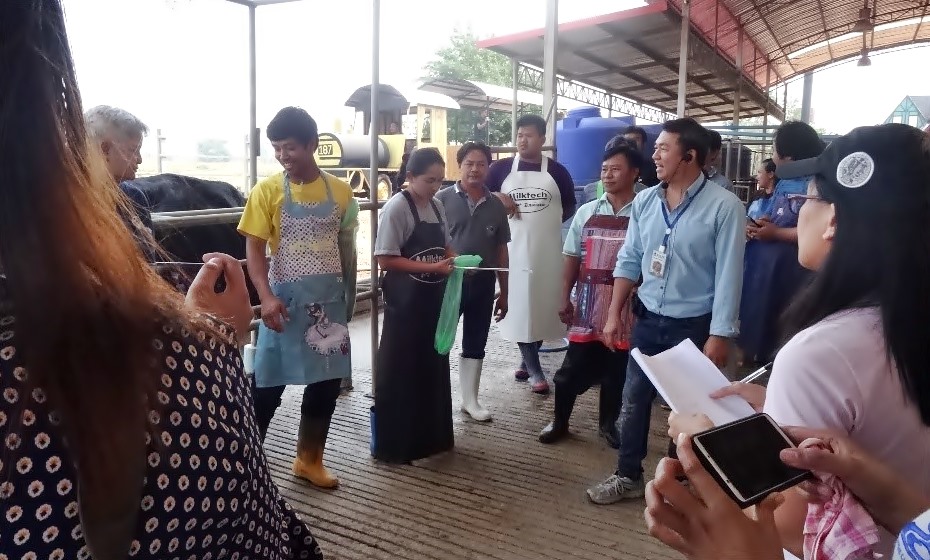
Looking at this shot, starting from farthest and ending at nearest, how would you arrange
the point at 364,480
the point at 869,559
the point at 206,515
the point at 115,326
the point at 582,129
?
the point at 582,129 < the point at 364,480 < the point at 869,559 < the point at 206,515 < the point at 115,326

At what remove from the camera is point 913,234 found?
40.8 inches

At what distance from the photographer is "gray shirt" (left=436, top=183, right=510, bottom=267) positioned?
371 cm

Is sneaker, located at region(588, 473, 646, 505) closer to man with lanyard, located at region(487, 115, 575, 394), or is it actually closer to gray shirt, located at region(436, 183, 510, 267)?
man with lanyard, located at region(487, 115, 575, 394)

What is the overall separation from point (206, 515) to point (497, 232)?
3.13m

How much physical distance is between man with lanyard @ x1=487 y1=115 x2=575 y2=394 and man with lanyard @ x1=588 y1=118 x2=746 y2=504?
1.07 m

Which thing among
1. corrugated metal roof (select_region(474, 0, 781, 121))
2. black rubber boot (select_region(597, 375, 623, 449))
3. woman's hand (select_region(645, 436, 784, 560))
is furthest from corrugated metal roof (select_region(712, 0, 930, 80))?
woman's hand (select_region(645, 436, 784, 560))

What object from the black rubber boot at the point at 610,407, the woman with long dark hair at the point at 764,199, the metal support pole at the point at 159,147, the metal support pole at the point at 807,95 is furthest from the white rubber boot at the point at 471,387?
the metal support pole at the point at 807,95

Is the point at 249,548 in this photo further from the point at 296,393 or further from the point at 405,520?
the point at 296,393

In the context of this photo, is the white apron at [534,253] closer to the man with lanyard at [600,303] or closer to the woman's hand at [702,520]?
the man with lanyard at [600,303]

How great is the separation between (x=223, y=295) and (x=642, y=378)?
2.25 meters

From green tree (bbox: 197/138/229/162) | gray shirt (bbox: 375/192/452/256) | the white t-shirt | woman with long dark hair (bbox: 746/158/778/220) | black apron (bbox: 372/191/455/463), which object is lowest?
black apron (bbox: 372/191/455/463)

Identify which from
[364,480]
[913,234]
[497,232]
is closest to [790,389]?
[913,234]

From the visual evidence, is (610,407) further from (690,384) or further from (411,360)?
(690,384)

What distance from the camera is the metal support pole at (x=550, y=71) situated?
14.0ft
